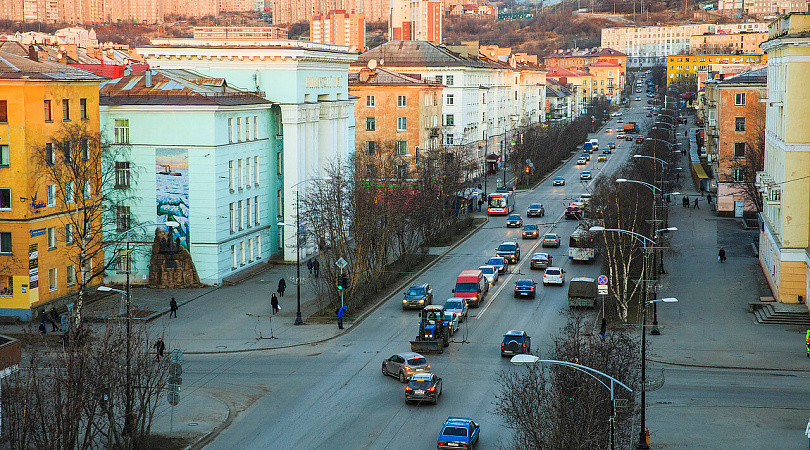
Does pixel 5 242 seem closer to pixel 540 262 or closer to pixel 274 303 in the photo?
pixel 274 303

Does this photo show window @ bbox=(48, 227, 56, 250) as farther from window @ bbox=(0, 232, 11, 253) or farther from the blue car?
the blue car

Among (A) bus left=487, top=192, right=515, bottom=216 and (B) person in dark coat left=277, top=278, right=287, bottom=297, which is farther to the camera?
(A) bus left=487, top=192, right=515, bottom=216

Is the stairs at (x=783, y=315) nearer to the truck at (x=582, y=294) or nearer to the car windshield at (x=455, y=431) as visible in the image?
the truck at (x=582, y=294)

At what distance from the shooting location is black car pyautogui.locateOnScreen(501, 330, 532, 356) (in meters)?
41.9

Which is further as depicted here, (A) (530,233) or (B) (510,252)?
(A) (530,233)

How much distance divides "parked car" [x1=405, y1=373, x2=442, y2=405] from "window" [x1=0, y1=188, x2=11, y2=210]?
25.6m

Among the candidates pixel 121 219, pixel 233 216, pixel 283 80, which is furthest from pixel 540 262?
pixel 121 219

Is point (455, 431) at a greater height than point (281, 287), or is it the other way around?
point (455, 431)

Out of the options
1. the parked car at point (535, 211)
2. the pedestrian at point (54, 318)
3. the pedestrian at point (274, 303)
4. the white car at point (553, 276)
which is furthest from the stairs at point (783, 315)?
the parked car at point (535, 211)

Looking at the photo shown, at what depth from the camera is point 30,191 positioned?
165ft

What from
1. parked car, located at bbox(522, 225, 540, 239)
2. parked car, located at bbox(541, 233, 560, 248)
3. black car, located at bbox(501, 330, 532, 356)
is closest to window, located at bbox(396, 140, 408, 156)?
parked car, located at bbox(522, 225, 540, 239)

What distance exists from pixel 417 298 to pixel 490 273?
943cm

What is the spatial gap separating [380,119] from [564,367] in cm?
7129

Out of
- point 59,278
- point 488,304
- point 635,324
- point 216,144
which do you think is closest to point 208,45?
point 216,144
